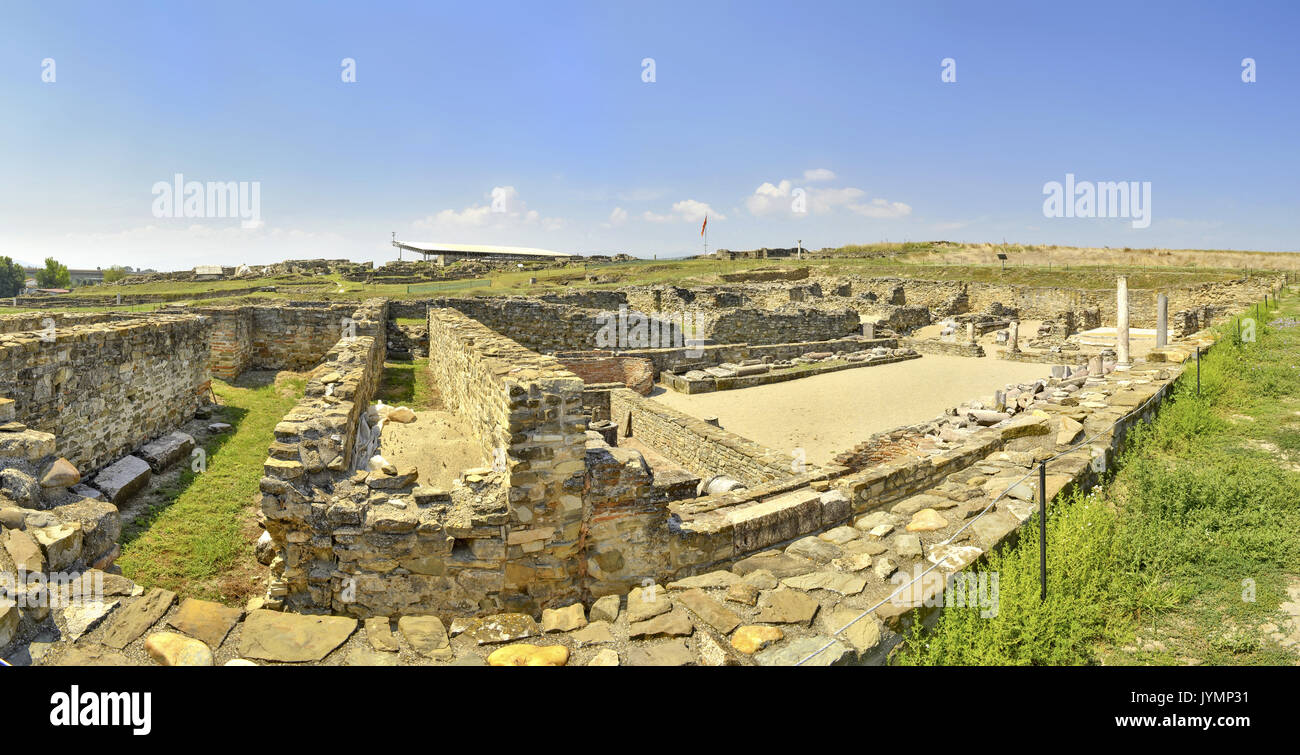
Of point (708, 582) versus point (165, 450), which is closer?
point (708, 582)

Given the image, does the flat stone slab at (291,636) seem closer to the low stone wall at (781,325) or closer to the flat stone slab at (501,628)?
the flat stone slab at (501,628)

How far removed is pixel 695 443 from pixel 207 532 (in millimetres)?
7305

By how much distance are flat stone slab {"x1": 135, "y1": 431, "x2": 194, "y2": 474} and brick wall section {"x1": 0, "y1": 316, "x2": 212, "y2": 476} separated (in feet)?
1.02

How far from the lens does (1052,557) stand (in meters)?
4.38

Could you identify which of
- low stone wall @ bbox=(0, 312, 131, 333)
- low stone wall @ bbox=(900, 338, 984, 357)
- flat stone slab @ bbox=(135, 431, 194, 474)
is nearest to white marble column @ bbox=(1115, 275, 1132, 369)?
low stone wall @ bbox=(900, 338, 984, 357)

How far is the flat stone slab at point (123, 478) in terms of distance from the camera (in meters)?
6.47

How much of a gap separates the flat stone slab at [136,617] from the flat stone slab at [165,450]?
4.90 m

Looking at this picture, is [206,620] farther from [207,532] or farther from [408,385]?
[408,385]

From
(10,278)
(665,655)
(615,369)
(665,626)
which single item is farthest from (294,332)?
(10,278)

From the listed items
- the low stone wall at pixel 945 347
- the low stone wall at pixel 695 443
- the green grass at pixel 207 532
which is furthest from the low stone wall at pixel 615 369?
the low stone wall at pixel 945 347

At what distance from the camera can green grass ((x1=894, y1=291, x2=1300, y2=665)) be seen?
3.55m

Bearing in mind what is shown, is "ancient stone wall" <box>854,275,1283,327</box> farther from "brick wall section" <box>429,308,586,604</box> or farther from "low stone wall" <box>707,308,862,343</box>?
"brick wall section" <box>429,308,586,604</box>

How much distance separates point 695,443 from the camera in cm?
1112
